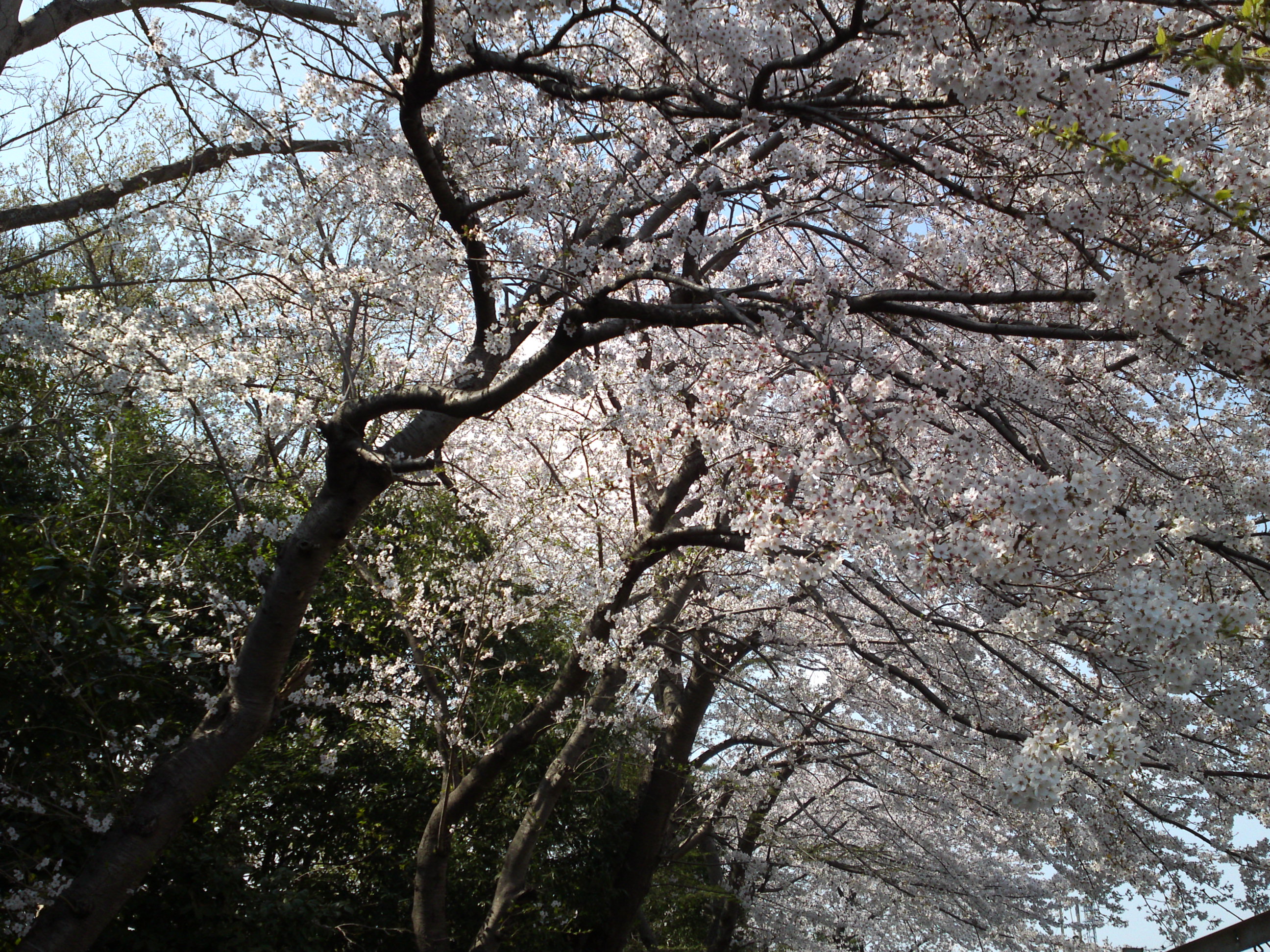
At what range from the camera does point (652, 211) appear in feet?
16.2

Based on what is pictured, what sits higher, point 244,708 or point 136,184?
point 136,184

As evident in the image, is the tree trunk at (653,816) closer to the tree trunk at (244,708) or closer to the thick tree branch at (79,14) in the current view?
the tree trunk at (244,708)

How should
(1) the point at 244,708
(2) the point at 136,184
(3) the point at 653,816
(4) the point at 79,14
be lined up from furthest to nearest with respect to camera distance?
(3) the point at 653,816 < (2) the point at 136,184 < (4) the point at 79,14 < (1) the point at 244,708

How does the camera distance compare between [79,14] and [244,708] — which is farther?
[79,14]

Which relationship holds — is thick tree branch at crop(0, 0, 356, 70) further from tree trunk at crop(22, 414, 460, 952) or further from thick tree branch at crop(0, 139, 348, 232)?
tree trunk at crop(22, 414, 460, 952)

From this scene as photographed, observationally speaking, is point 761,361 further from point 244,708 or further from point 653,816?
point 653,816

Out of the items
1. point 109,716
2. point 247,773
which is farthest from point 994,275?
point 247,773

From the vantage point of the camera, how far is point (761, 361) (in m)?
3.70

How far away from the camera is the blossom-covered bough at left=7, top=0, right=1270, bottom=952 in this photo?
2518 millimetres

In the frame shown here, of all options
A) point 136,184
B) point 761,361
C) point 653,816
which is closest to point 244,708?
point 761,361

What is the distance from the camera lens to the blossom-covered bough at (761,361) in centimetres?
252

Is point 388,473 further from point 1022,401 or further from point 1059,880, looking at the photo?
point 1059,880

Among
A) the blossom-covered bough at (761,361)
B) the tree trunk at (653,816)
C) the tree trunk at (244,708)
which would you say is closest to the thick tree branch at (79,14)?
the blossom-covered bough at (761,361)

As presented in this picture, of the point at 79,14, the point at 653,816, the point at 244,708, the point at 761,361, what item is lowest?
the point at 244,708
